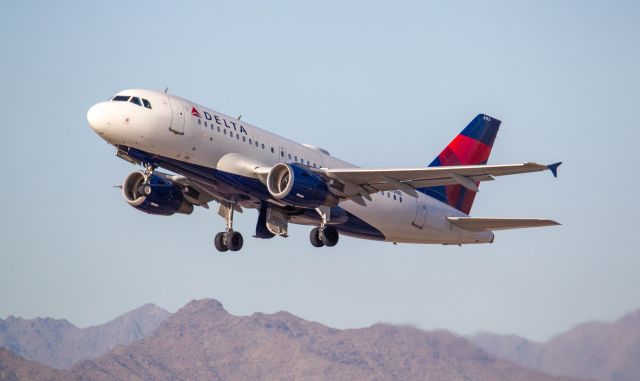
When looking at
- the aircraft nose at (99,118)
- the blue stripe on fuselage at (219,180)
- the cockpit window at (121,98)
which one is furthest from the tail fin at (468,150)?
the aircraft nose at (99,118)

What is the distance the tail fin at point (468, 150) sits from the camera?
5721 centimetres

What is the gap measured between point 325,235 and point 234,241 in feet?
14.6

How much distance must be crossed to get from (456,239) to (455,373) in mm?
50985

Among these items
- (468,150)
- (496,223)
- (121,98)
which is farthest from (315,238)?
(468,150)

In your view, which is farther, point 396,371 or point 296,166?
point 396,371

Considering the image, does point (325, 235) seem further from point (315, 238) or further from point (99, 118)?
point (99, 118)

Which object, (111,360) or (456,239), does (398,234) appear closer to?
(456,239)

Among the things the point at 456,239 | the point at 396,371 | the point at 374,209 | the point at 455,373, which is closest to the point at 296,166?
the point at 374,209

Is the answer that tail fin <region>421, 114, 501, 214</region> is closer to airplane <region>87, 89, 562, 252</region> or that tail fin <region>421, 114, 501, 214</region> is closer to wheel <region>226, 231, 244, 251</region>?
airplane <region>87, 89, 562, 252</region>

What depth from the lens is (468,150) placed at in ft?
196

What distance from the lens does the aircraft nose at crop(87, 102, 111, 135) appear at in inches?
1732

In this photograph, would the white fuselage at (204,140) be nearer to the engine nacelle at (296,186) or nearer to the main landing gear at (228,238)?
the engine nacelle at (296,186)

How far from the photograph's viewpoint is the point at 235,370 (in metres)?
188

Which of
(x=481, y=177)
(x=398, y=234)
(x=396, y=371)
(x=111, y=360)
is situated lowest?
(x=111, y=360)
